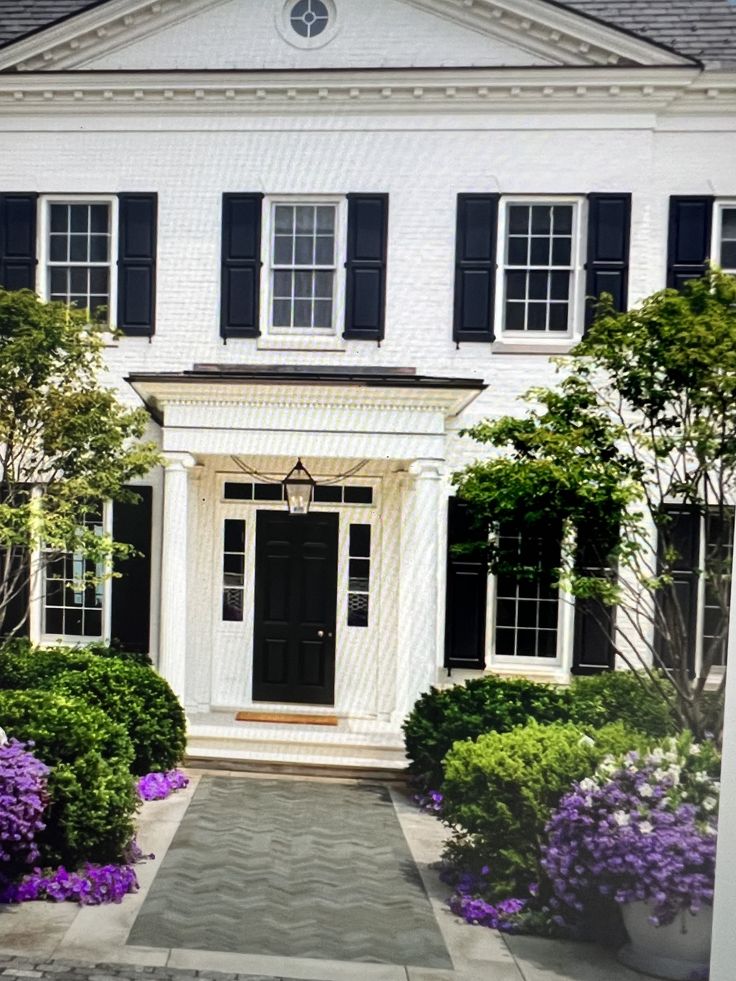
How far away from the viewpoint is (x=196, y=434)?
3172 millimetres

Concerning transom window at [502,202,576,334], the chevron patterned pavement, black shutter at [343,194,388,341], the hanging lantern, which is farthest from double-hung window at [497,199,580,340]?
the chevron patterned pavement

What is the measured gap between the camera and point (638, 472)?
297 centimetres

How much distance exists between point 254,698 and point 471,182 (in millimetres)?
1901

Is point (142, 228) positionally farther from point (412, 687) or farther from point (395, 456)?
point (412, 687)

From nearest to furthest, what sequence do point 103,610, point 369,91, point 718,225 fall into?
point 718,225
point 369,91
point 103,610

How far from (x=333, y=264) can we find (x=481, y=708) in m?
1.58

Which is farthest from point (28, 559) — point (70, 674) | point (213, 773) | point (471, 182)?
point (471, 182)

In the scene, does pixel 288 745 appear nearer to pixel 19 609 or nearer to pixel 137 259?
pixel 19 609

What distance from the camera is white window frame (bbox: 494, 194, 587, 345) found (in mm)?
3041

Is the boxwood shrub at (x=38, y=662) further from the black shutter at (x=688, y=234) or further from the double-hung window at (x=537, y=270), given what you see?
the black shutter at (x=688, y=234)

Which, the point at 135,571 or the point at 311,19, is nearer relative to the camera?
the point at 311,19

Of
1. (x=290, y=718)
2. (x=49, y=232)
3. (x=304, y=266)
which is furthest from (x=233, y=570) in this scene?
(x=49, y=232)

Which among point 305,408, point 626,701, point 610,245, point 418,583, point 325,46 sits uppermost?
point 325,46

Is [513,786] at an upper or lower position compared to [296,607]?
lower
